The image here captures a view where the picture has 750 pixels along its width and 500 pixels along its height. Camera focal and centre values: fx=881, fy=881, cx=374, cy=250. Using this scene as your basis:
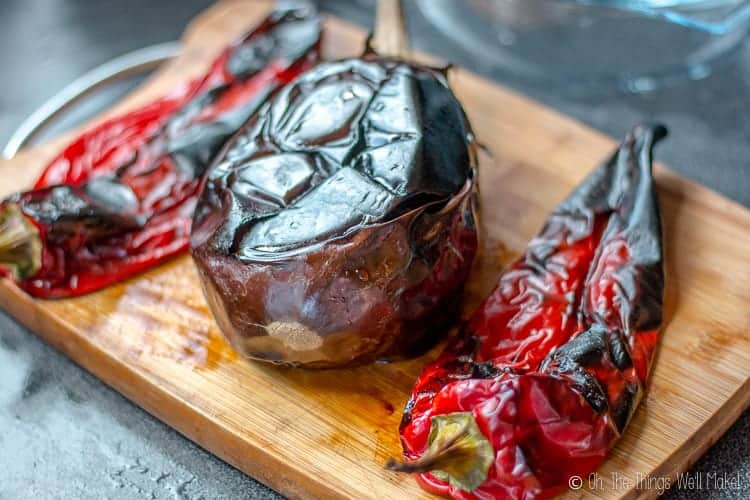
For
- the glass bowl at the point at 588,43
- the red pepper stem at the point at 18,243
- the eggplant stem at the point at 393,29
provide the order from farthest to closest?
the glass bowl at the point at 588,43 → the eggplant stem at the point at 393,29 → the red pepper stem at the point at 18,243

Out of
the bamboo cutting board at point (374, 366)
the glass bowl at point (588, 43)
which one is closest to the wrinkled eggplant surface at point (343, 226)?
the bamboo cutting board at point (374, 366)

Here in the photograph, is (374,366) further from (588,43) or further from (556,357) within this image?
(588,43)

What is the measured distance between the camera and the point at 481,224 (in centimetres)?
209

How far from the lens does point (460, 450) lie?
147 cm

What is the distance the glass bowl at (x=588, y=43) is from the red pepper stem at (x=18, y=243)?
1.57 meters

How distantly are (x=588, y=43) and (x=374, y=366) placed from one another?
4.97ft

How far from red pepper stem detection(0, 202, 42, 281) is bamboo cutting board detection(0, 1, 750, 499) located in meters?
0.08

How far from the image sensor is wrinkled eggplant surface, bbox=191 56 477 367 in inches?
64.2

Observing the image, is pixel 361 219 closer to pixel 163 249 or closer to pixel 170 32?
pixel 163 249

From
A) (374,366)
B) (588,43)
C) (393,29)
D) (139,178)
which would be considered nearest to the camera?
(374,366)

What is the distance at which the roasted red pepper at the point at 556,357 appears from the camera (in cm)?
149

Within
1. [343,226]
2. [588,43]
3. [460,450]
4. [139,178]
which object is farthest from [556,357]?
[588,43]

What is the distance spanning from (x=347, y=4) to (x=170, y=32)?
638 millimetres

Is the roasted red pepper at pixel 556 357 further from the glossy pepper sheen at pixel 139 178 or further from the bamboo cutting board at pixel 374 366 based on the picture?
the glossy pepper sheen at pixel 139 178
